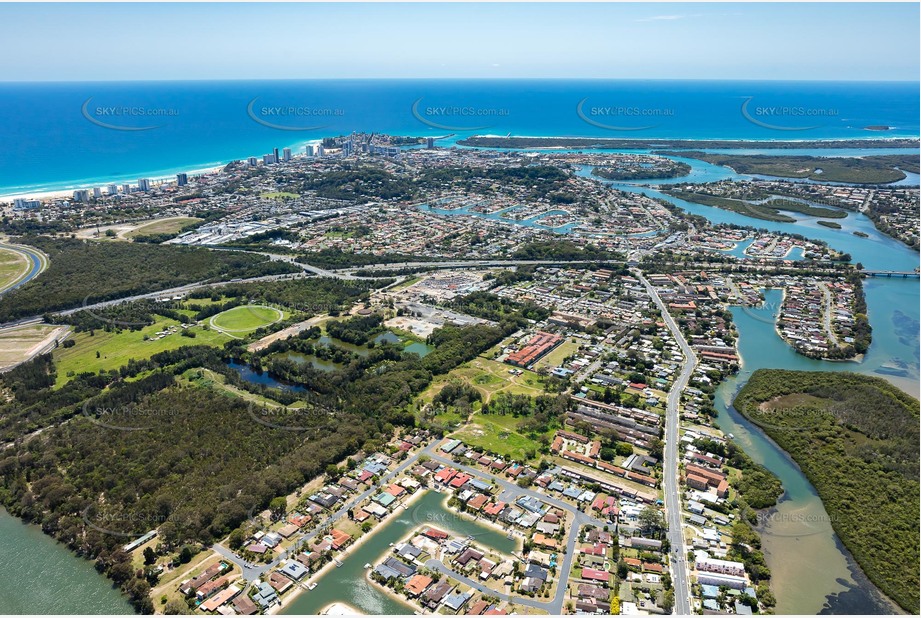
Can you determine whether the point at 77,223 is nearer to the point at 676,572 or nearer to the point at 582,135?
the point at 676,572

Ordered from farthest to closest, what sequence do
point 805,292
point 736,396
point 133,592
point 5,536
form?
point 805,292 → point 736,396 → point 5,536 → point 133,592

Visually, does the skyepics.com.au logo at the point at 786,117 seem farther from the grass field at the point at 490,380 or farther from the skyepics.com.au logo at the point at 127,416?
the skyepics.com.au logo at the point at 127,416

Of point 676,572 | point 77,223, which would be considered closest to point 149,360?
point 676,572

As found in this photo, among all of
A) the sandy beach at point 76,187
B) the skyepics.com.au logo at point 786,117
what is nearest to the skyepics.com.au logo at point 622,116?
the skyepics.com.au logo at point 786,117

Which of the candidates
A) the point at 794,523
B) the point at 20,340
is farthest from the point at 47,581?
the point at 794,523

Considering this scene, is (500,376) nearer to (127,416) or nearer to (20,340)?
(127,416)

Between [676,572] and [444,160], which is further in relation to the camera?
[444,160]

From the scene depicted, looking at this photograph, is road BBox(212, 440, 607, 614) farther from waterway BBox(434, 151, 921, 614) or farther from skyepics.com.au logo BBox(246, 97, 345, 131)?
skyepics.com.au logo BBox(246, 97, 345, 131)
